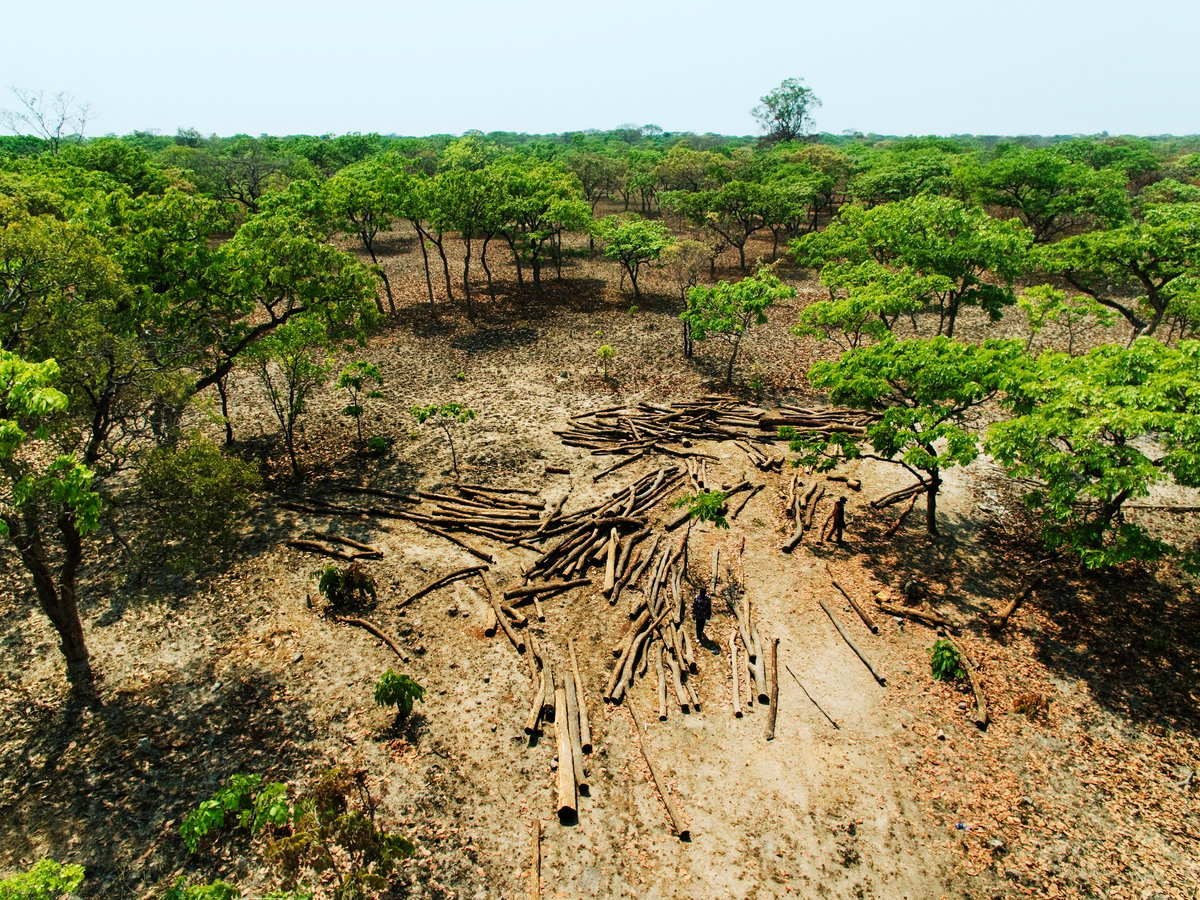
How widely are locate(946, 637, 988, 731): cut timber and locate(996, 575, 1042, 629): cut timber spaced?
144cm

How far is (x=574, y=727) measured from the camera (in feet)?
37.9

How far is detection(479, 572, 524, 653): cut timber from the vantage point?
13.6 m

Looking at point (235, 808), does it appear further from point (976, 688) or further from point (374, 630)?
point (976, 688)

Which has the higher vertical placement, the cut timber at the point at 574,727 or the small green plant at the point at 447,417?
the small green plant at the point at 447,417

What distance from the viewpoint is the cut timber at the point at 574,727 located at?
10.6 m

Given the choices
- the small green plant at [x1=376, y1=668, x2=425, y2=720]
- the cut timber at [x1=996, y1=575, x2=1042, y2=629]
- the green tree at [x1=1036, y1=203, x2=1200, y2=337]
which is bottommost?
the cut timber at [x1=996, y1=575, x2=1042, y2=629]

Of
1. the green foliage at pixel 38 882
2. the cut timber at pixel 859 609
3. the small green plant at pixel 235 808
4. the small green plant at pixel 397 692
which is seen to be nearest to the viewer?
the green foliage at pixel 38 882

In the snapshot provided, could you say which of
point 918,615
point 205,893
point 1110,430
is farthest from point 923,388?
point 205,893

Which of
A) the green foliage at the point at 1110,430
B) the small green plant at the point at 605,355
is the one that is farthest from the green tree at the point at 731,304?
the green foliage at the point at 1110,430

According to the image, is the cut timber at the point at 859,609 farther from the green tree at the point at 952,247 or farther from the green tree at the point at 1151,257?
the green tree at the point at 1151,257

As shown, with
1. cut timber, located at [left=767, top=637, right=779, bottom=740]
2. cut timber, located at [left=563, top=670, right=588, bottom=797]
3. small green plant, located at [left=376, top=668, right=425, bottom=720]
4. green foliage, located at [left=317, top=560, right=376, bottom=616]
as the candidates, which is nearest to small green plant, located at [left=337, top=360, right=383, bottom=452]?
green foliage, located at [left=317, top=560, right=376, bottom=616]

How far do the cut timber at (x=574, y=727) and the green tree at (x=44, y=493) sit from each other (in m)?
8.31

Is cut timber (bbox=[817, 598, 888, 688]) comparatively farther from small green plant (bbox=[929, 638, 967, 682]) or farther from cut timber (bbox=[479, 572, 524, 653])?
cut timber (bbox=[479, 572, 524, 653])

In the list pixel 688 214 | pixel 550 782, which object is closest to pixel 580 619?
pixel 550 782
